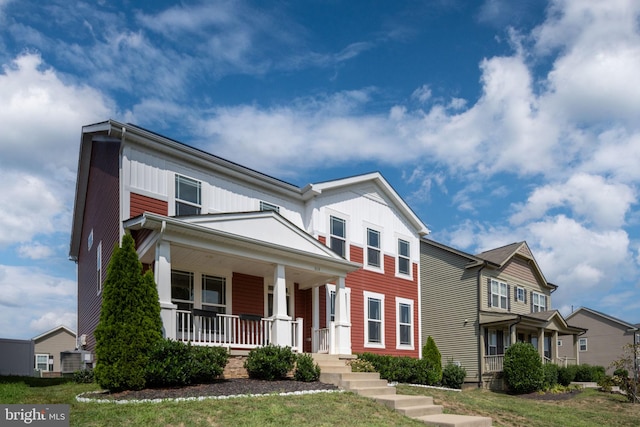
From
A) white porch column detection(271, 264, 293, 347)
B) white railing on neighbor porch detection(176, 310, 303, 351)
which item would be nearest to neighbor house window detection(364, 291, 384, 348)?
white railing on neighbor porch detection(176, 310, 303, 351)

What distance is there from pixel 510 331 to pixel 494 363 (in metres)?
1.77

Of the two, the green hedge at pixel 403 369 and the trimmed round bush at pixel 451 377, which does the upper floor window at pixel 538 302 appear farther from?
the green hedge at pixel 403 369

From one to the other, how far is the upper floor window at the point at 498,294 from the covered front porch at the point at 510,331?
0.88 m

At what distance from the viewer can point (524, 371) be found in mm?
24906

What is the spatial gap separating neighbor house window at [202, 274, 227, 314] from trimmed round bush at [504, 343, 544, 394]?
570 inches

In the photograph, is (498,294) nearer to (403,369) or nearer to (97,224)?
(403,369)

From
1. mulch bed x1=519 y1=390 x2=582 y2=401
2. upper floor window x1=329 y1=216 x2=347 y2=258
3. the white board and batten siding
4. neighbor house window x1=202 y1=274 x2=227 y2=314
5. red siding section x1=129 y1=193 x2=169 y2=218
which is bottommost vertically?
mulch bed x1=519 y1=390 x2=582 y2=401

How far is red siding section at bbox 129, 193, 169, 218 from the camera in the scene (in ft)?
49.7

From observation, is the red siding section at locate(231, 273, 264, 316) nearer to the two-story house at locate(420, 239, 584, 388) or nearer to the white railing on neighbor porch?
the white railing on neighbor porch

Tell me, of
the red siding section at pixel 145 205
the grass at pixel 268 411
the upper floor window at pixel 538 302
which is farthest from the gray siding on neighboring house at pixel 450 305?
the red siding section at pixel 145 205

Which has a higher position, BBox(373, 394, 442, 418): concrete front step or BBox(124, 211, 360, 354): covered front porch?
BBox(124, 211, 360, 354): covered front porch

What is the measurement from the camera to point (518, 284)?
31.9 metres

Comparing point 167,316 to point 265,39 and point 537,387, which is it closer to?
point 265,39

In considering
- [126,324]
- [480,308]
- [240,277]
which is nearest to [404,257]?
[480,308]
